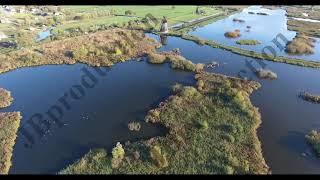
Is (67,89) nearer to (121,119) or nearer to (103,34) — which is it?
(121,119)

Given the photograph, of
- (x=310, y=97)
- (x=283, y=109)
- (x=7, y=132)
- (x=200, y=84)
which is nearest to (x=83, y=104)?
(x=7, y=132)

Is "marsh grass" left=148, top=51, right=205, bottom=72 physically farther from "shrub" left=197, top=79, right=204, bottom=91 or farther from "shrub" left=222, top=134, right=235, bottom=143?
"shrub" left=222, top=134, right=235, bottom=143

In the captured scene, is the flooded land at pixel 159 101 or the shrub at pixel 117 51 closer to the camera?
the flooded land at pixel 159 101

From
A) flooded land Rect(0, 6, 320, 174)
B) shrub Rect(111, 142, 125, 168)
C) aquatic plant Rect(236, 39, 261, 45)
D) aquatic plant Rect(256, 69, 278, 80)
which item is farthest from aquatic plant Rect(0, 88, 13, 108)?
aquatic plant Rect(236, 39, 261, 45)

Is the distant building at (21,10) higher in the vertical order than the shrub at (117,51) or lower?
higher

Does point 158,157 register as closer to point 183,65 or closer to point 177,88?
point 177,88

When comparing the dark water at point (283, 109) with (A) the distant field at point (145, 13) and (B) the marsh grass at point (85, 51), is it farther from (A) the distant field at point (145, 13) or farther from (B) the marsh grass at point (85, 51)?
(A) the distant field at point (145, 13)

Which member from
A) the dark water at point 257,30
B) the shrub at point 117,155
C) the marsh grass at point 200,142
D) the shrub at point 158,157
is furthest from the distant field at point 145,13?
the shrub at point 158,157
